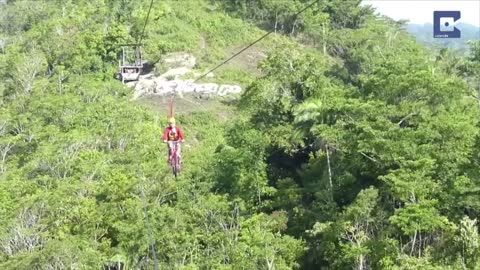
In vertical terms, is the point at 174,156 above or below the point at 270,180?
above

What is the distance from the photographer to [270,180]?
89.7ft

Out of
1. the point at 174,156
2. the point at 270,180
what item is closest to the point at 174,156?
the point at 174,156

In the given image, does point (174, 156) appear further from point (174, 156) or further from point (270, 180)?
point (270, 180)

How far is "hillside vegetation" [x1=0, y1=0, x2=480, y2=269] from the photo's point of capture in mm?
20797

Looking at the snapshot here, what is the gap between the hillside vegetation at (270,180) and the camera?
2080cm

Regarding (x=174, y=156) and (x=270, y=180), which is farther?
(x=270, y=180)

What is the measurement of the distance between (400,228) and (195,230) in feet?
24.5

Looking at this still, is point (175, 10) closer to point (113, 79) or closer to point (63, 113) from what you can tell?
point (113, 79)

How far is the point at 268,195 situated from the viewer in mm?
25734

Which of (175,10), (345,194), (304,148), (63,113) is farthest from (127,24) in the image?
(345,194)

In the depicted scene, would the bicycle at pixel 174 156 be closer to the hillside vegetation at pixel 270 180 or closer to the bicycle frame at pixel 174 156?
the bicycle frame at pixel 174 156

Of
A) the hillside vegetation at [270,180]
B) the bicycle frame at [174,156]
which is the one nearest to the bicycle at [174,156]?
the bicycle frame at [174,156]

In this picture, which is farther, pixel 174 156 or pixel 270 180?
pixel 270 180

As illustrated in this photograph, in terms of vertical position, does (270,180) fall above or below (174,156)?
below
